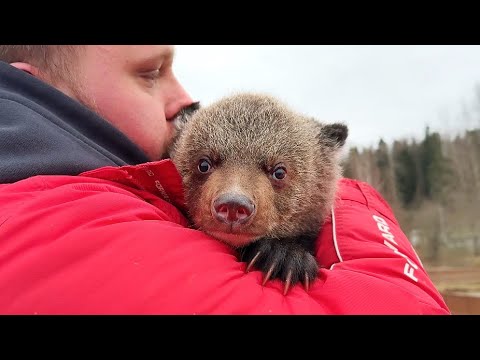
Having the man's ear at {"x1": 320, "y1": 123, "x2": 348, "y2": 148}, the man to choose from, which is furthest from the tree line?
the man

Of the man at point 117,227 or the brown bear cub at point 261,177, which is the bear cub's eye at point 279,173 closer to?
the brown bear cub at point 261,177

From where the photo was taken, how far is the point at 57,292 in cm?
156

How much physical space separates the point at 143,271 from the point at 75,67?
1489 mm

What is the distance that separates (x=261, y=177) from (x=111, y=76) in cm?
104

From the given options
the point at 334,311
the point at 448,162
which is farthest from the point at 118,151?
the point at 448,162

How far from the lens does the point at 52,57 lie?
8.75 feet

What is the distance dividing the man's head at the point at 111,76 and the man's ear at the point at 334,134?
1346 mm

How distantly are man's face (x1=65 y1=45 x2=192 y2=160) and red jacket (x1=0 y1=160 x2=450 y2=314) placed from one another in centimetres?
57

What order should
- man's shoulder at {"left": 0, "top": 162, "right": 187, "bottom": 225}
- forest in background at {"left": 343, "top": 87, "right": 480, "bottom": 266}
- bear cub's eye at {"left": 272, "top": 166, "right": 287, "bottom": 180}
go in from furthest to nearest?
1. forest in background at {"left": 343, "top": 87, "right": 480, "bottom": 266}
2. bear cub's eye at {"left": 272, "top": 166, "right": 287, "bottom": 180}
3. man's shoulder at {"left": 0, "top": 162, "right": 187, "bottom": 225}

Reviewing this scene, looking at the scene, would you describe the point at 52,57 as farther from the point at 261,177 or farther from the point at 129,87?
the point at 261,177

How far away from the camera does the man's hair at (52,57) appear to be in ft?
8.67

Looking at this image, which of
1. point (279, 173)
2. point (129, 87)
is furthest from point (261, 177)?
point (129, 87)

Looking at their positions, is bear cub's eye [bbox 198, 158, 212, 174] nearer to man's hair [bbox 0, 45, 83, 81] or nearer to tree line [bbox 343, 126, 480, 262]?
man's hair [bbox 0, 45, 83, 81]

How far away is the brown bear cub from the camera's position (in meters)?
2.48
